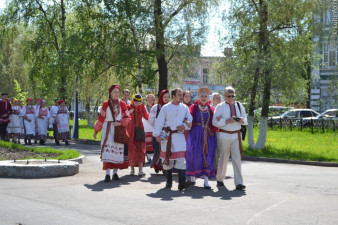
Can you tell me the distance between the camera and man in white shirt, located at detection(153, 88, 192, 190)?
36.0ft

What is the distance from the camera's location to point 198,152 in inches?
440

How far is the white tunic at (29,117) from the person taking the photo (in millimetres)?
24219

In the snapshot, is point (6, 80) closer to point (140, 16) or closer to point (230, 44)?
point (140, 16)

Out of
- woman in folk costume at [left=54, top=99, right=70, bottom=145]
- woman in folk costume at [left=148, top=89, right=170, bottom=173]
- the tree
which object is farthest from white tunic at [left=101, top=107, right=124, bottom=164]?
woman in folk costume at [left=54, top=99, right=70, bottom=145]

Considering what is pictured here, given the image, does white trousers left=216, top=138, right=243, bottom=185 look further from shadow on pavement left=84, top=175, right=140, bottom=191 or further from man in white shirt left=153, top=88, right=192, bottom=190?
shadow on pavement left=84, top=175, right=140, bottom=191

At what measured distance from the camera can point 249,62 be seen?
21562 mm

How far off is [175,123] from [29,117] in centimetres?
1458

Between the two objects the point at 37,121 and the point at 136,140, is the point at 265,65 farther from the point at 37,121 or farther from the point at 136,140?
the point at 37,121

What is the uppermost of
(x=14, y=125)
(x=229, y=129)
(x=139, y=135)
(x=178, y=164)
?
(x=229, y=129)

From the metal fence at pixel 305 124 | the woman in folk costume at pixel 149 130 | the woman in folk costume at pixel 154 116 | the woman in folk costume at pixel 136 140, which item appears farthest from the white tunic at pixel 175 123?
the metal fence at pixel 305 124

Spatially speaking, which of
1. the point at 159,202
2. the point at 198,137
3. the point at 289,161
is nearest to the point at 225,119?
the point at 198,137

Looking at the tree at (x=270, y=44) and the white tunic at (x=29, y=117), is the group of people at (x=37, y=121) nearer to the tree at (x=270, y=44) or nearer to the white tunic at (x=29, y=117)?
the white tunic at (x=29, y=117)

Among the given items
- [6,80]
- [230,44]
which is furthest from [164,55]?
[6,80]

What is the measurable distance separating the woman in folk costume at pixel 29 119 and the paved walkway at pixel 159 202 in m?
11.9
